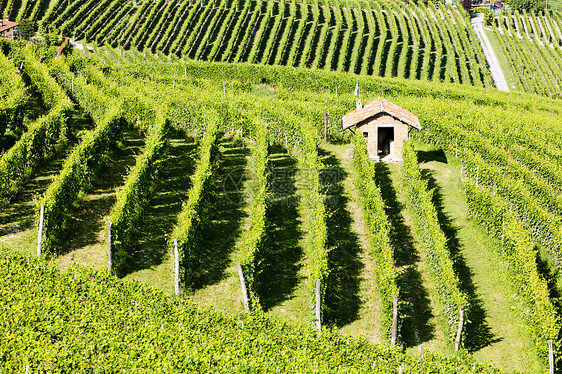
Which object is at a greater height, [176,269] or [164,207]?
[176,269]

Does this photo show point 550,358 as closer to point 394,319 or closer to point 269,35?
point 394,319

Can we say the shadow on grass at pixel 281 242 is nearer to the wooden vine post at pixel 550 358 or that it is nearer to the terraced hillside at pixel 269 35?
the wooden vine post at pixel 550 358

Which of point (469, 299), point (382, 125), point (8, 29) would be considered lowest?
point (8, 29)

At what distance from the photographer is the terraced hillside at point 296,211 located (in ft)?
74.0

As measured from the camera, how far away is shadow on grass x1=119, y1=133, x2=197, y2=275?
1005 inches

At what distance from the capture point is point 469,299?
80.2 feet

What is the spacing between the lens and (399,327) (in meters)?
21.6

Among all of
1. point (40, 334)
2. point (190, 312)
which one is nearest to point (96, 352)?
point (40, 334)

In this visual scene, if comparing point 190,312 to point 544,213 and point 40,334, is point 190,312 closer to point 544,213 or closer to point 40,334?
point 40,334

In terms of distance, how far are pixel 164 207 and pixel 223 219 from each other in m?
2.78

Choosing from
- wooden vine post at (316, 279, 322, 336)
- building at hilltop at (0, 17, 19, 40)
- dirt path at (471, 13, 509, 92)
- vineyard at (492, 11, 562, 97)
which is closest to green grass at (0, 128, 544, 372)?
wooden vine post at (316, 279, 322, 336)

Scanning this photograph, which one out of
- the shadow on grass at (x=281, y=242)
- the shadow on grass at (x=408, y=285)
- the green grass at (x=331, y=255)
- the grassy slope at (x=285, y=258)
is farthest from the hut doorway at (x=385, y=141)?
the grassy slope at (x=285, y=258)

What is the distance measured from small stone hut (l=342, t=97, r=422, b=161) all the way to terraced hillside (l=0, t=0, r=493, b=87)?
2951cm

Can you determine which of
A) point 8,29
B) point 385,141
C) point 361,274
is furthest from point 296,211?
point 8,29
